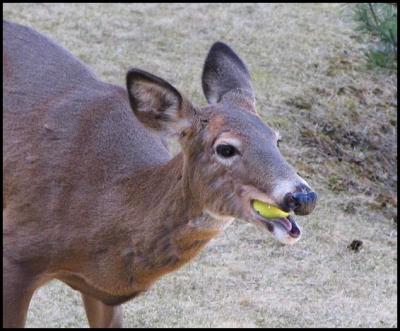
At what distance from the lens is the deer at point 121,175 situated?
5.18 metres

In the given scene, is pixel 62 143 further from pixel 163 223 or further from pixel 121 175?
pixel 163 223

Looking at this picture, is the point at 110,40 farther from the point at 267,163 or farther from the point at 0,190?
the point at 267,163

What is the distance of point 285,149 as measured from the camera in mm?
10531

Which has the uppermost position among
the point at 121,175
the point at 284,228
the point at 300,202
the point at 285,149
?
the point at 300,202

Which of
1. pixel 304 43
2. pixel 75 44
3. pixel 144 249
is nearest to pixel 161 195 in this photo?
pixel 144 249

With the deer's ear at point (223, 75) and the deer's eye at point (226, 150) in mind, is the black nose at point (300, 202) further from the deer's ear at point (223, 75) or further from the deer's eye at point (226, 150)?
the deer's ear at point (223, 75)

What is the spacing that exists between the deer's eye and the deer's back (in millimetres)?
720

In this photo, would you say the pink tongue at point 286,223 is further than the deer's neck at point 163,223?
No

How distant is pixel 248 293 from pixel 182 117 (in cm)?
298

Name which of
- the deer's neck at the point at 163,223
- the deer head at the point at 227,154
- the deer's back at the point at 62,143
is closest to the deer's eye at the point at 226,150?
the deer head at the point at 227,154

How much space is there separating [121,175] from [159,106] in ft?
1.86

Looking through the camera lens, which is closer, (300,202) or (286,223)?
(300,202)

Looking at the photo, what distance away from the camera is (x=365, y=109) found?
11.9 meters

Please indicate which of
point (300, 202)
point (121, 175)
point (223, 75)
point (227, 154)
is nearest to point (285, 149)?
point (223, 75)
